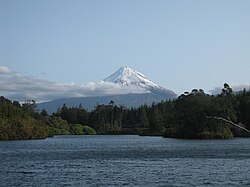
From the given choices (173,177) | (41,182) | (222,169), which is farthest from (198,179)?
(41,182)

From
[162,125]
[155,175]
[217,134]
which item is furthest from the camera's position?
[162,125]

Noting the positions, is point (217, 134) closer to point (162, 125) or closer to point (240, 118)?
point (240, 118)

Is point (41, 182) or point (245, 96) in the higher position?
point (245, 96)

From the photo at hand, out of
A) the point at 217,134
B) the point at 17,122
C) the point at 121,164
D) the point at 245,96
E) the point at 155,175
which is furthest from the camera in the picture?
the point at 245,96

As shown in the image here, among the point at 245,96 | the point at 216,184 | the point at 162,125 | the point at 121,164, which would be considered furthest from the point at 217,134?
the point at 216,184

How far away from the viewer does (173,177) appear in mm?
42906

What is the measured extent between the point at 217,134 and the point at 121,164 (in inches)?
3074

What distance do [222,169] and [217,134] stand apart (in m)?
83.1

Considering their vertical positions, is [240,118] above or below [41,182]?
above

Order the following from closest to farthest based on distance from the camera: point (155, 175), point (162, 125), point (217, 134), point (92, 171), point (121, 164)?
point (155, 175) < point (92, 171) < point (121, 164) < point (217, 134) < point (162, 125)

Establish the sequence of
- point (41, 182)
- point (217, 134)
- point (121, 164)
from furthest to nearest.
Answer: point (217, 134), point (121, 164), point (41, 182)

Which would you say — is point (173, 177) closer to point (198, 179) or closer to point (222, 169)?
point (198, 179)

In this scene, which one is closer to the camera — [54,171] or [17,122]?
[54,171]

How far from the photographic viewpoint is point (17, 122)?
477 feet
